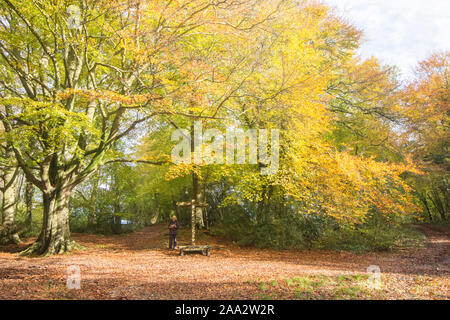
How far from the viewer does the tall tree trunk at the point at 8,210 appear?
13.2 metres

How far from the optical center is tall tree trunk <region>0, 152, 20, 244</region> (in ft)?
43.3

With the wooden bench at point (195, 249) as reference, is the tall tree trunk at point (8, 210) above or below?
above

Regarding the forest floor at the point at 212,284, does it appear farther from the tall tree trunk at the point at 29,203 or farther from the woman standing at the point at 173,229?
the tall tree trunk at the point at 29,203

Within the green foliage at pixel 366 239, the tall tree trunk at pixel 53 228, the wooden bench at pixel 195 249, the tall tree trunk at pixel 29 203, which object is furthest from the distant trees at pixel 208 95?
the wooden bench at pixel 195 249

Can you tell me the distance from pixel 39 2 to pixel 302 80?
827cm

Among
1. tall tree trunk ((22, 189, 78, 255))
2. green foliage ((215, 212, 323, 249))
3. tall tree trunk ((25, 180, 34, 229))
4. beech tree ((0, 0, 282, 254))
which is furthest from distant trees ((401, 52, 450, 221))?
tall tree trunk ((25, 180, 34, 229))

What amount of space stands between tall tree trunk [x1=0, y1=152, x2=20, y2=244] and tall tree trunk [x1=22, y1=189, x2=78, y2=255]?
3854 millimetres

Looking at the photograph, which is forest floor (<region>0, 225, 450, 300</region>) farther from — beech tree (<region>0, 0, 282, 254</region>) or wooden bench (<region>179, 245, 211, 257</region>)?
beech tree (<region>0, 0, 282, 254</region>)

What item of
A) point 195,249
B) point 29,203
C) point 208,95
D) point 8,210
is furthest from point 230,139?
point 29,203

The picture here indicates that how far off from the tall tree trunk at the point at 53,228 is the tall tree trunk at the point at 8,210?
3.85m

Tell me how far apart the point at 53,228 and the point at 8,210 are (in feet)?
15.7

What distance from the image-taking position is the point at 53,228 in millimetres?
10602

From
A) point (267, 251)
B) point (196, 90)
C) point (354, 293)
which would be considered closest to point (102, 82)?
point (196, 90)
